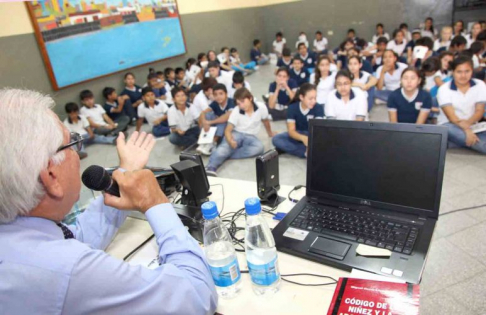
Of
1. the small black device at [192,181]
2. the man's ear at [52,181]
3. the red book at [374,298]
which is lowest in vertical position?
the red book at [374,298]

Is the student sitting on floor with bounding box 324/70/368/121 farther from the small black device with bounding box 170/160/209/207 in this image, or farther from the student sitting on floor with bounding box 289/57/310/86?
the student sitting on floor with bounding box 289/57/310/86

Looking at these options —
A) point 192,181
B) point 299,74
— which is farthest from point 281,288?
point 299,74

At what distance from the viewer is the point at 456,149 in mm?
3068

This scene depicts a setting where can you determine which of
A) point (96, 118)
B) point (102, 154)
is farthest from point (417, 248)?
point (96, 118)

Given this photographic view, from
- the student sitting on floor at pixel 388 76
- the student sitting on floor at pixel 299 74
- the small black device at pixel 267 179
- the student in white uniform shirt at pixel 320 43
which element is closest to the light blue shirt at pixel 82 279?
the small black device at pixel 267 179

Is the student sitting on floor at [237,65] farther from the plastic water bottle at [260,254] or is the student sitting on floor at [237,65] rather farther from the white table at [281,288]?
the plastic water bottle at [260,254]

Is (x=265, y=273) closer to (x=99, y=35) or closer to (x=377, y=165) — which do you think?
(x=377, y=165)

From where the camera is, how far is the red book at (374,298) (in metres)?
0.76

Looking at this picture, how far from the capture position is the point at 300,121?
3.31m

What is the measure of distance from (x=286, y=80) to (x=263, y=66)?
4.86 metres

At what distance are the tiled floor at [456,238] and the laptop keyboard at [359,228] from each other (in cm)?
76

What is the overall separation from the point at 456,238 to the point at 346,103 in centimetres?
166

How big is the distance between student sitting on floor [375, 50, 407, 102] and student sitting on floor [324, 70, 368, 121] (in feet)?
5.13

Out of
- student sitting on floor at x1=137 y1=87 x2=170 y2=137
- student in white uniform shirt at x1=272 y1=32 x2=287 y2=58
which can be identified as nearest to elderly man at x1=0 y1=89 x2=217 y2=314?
student sitting on floor at x1=137 y1=87 x2=170 y2=137
